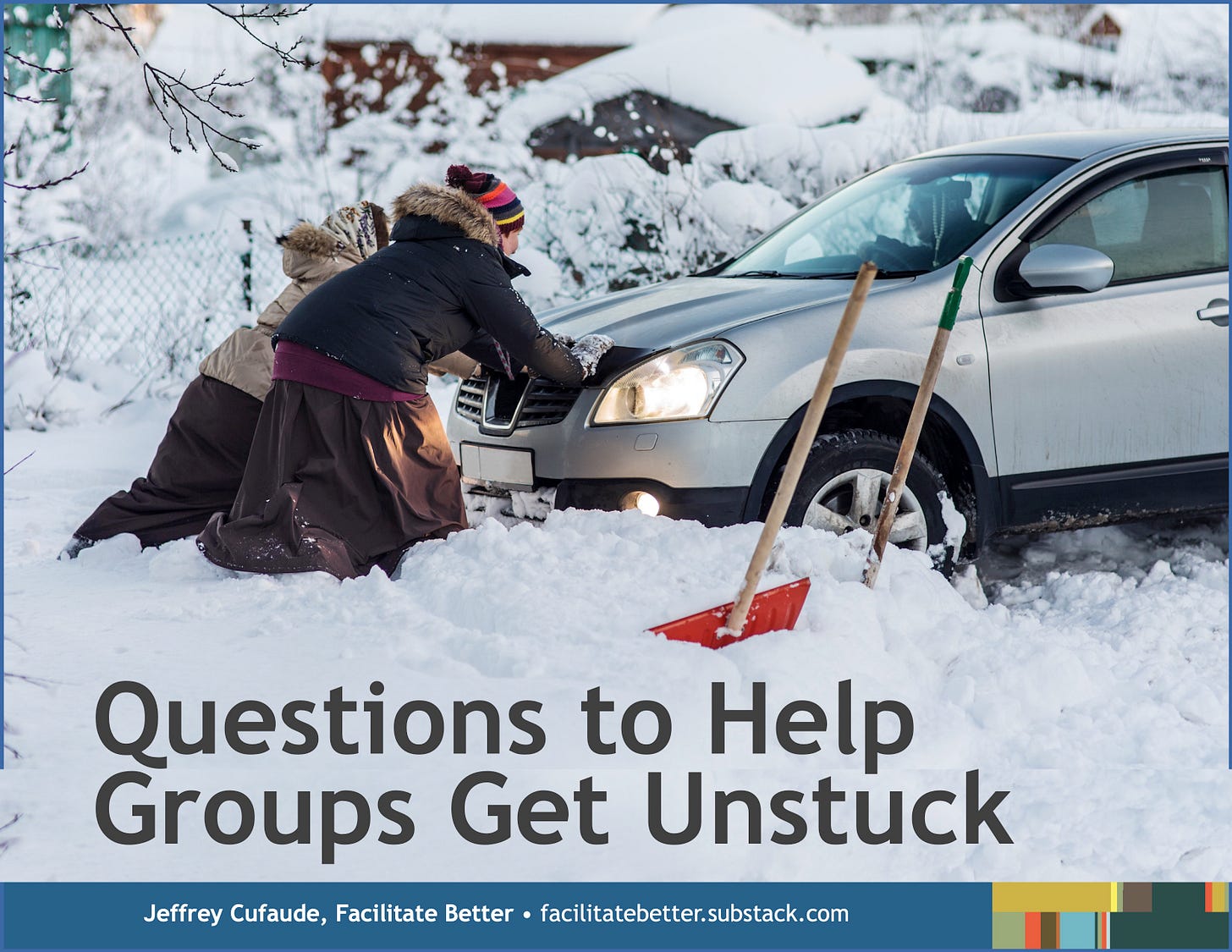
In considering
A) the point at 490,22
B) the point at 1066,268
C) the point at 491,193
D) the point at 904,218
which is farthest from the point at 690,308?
the point at 490,22

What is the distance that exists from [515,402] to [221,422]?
122 centimetres

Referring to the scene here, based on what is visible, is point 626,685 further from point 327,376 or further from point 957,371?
point 957,371

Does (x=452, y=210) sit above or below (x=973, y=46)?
below

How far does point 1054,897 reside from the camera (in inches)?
106

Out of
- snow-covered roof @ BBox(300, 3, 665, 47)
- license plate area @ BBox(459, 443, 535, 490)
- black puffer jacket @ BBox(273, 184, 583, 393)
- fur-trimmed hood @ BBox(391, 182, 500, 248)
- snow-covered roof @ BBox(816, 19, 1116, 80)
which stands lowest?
license plate area @ BBox(459, 443, 535, 490)

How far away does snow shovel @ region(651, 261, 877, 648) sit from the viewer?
303 cm

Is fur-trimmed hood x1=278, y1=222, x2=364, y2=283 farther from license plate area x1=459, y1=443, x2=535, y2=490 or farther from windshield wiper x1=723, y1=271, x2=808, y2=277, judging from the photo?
windshield wiper x1=723, y1=271, x2=808, y2=277

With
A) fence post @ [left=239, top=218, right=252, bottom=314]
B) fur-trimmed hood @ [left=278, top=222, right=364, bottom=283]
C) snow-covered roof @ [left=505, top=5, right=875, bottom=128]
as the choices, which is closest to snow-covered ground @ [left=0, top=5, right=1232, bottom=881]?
fur-trimmed hood @ [left=278, top=222, right=364, bottom=283]

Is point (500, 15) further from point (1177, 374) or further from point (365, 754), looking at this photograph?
point (365, 754)

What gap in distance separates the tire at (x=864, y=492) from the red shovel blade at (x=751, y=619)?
0.60m

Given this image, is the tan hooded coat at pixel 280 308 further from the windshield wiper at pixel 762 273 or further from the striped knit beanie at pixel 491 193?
the windshield wiper at pixel 762 273

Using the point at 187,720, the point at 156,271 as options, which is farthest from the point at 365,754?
the point at 156,271

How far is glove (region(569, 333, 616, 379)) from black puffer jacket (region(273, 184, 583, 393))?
1.0 inches

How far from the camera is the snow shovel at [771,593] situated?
303cm
